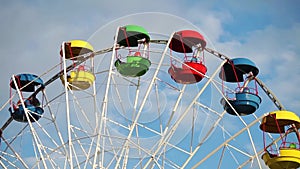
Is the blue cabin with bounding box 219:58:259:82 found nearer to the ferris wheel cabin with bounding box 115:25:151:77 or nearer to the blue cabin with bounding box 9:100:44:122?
the ferris wheel cabin with bounding box 115:25:151:77

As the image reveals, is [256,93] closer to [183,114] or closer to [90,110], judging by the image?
[183,114]

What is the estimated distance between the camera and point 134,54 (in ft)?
51.6

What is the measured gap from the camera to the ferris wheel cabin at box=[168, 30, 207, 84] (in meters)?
16.0

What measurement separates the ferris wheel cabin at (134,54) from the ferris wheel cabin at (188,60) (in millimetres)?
809

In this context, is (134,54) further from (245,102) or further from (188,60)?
(245,102)

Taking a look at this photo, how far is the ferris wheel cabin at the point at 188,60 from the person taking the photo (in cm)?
1596

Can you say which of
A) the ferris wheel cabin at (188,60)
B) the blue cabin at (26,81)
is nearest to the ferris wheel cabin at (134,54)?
the ferris wheel cabin at (188,60)

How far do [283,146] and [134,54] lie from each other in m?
4.45

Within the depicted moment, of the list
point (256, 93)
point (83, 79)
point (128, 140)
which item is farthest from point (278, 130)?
point (83, 79)

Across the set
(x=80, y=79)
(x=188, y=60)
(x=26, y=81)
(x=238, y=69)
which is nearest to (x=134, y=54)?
(x=188, y=60)

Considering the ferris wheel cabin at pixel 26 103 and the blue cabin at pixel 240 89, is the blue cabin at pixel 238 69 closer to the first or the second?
the blue cabin at pixel 240 89

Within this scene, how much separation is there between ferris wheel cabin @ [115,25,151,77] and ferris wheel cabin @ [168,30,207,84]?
2.66 ft

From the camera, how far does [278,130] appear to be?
16453 mm

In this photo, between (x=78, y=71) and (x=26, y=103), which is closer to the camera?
(x=78, y=71)
